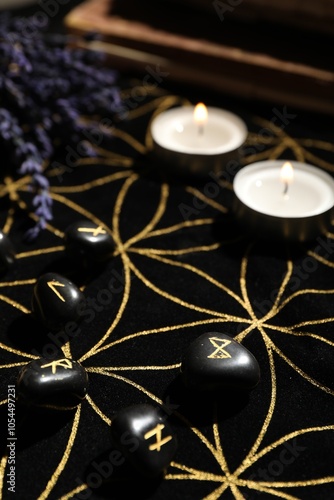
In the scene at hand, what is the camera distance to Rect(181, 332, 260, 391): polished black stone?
1.96 ft

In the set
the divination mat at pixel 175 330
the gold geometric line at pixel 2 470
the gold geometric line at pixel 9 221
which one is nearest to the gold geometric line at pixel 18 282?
the divination mat at pixel 175 330

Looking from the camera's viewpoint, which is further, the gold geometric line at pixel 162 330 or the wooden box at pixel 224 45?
the wooden box at pixel 224 45

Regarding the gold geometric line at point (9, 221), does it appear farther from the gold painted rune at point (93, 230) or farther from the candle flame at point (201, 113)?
the candle flame at point (201, 113)

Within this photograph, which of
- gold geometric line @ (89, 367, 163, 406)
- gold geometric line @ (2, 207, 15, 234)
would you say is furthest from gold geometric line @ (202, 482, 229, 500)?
gold geometric line @ (2, 207, 15, 234)

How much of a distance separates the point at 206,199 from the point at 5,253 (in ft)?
1.00

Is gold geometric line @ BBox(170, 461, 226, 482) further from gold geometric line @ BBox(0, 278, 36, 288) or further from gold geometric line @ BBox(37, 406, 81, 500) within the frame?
gold geometric line @ BBox(0, 278, 36, 288)

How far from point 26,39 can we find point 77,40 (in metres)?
0.16

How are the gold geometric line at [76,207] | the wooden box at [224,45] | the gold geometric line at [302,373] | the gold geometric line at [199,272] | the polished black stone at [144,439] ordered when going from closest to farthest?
1. the polished black stone at [144,439]
2. the gold geometric line at [302,373]
3. the gold geometric line at [199,272]
4. the gold geometric line at [76,207]
5. the wooden box at [224,45]

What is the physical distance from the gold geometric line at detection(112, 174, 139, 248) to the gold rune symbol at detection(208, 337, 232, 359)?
9.4 inches

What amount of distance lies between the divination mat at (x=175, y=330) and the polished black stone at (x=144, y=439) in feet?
0.09

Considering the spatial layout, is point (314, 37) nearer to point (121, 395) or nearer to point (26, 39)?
point (26, 39)

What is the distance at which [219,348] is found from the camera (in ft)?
2.01

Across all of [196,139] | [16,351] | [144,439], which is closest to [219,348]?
[144,439]

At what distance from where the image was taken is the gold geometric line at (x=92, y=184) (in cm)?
90
